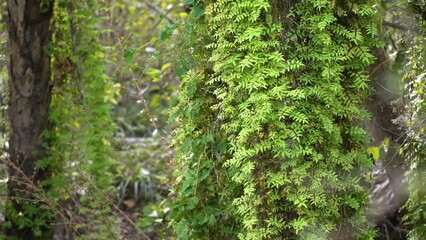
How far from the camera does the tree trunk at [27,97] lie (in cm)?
532

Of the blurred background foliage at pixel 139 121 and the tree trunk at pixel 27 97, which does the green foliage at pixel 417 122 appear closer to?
the blurred background foliage at pixel 139 121

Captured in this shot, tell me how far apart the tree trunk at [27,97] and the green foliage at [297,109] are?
2.82 m

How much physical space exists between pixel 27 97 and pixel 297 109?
335cm

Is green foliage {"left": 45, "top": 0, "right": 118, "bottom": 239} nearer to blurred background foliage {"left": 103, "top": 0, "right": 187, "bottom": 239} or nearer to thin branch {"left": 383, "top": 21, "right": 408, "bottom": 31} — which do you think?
blurred background foliage {"left": 103, "top": 0, "right": 187, "bottom": 239}

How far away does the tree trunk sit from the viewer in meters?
5.32

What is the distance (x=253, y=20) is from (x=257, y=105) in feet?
1.25

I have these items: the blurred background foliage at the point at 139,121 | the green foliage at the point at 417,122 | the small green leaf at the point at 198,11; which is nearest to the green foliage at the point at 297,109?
the small green leaf at the point at 198,11

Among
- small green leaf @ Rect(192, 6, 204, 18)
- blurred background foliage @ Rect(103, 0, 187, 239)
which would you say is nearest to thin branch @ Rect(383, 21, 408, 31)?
small green leaf @ Rect(192, 6, 204, 18)

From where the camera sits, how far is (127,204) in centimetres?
794

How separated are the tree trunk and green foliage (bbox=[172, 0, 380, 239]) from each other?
111 inches

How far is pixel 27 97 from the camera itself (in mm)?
5445

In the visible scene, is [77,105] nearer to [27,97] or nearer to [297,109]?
[27,97]

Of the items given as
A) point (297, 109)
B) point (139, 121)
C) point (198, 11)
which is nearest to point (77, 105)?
point (198, 11)

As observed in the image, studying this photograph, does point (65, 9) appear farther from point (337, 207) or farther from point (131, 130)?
point (131, 130)
